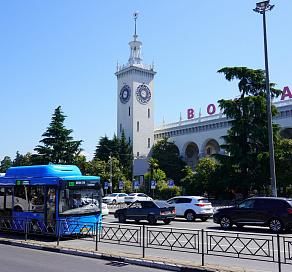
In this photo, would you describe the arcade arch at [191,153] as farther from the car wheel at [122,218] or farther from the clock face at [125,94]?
the car wheel at [122,218]

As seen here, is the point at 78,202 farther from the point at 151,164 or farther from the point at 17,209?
the point at 151,164

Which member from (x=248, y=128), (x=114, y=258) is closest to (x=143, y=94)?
→ (x=248, y=128)

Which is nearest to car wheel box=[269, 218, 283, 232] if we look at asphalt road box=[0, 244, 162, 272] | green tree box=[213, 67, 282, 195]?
asphalt road box=[0, 244, 162, 272]

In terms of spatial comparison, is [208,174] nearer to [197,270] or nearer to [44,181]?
[44,181]

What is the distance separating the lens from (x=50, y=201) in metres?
13.5

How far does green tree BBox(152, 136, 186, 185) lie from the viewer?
207 feet

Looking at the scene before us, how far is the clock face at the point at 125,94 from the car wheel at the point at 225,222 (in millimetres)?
55640

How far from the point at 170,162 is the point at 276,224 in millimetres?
48311

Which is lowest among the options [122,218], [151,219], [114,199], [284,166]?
[114,199]

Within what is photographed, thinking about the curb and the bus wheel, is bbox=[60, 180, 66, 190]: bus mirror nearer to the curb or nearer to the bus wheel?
the bus wheel

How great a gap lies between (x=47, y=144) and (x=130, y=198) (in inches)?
891

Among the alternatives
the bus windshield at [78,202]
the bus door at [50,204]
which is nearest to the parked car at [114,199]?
the bus windshield at [78,202]

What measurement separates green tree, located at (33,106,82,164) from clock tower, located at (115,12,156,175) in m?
16.0

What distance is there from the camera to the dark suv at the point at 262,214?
50.1 ft
